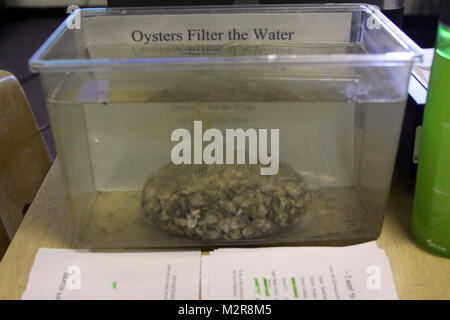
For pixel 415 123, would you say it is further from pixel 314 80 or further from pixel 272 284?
pixel 272 284

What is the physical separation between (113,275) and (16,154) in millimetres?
434

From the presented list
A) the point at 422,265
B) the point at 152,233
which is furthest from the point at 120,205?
the point at 422,265

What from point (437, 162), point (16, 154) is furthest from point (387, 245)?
point (16, 154)

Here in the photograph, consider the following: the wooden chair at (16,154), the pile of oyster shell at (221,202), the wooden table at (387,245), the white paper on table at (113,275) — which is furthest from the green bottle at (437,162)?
the wooden chair at (16,154)

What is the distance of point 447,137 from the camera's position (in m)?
0.61

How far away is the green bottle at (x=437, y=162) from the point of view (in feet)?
1.94

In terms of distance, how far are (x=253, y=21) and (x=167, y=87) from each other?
10.1 inches

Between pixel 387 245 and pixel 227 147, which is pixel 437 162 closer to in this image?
pixel 387 245

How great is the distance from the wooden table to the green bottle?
0.03 meters

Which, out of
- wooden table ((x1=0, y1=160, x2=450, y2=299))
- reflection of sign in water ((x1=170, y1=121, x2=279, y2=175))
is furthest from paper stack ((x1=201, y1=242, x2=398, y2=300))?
reflection of sign in water ((x1=170, y1=121, x2=279, y2=175))

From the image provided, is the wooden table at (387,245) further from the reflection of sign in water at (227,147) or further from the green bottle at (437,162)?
the reflection of sign in water at (227,147)

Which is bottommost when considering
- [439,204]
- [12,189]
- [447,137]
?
[12,189]

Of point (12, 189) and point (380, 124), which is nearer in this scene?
point (380, 124)

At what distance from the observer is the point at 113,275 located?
26.0 inches
